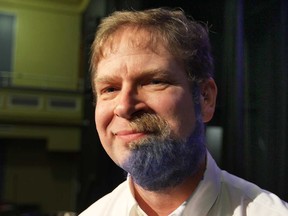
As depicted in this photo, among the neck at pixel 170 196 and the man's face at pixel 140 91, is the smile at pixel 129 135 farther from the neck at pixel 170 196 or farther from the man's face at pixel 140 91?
the neck at pixel 170 196

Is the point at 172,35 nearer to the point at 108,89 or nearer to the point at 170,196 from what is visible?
the point at 108,89

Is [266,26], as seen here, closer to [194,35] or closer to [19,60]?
[194,35]

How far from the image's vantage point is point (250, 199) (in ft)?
2.65

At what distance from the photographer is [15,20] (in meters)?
7.41

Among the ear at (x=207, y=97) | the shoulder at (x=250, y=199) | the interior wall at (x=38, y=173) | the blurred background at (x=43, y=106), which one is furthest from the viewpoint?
the interior wall at (x=38, y=173)

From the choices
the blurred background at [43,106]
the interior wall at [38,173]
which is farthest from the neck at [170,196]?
the interior wall at [38,173]

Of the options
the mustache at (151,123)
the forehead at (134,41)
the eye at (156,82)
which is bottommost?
the mustache at (151,123)

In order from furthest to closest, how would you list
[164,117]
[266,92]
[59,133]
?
[59,133] → [266,92] → [164,117]

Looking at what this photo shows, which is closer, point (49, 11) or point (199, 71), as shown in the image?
point (199, 71)

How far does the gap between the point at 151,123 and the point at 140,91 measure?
0.07 meters

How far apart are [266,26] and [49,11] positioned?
6658mm

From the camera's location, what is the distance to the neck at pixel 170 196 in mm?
848

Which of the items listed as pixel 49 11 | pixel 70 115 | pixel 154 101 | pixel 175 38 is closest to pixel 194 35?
pixel 175 38

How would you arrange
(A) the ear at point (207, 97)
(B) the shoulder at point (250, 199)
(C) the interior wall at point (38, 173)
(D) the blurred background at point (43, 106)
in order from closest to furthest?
(B) the shoulder at point (250, 199) → (A) the ear at point (207, 97) → (D) the blurred background at point (43, 106) → (C) the interior wall at point (38, 173)
